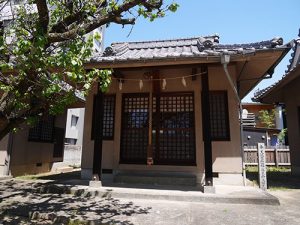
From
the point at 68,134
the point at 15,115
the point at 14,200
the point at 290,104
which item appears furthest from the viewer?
the point at 68,134

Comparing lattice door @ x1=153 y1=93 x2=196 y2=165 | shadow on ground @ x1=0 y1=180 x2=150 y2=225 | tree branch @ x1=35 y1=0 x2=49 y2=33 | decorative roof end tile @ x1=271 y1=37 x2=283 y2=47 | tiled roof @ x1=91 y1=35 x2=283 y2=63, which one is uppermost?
tiled roof @ x1=91 y1=35 x2=283 y2=63

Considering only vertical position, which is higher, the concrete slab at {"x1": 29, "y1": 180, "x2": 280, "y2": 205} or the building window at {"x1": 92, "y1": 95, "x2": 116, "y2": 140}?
the building window at {"x1": 92, "y1": 95, "x2": 116, "y2": 140}

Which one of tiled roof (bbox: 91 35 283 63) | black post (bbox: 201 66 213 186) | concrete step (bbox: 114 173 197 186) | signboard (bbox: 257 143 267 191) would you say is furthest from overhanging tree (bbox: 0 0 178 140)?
signboard (bbox: 257 143 267 191)

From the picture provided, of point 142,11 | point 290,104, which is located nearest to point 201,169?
point 142,11

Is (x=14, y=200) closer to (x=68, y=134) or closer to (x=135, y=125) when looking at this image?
(x=135, y=125)

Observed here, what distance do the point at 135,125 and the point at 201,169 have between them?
3.10m

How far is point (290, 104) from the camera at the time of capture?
1296cm

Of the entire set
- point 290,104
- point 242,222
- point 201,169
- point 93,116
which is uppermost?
point 290,104

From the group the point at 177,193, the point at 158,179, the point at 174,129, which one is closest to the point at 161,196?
the point at 177,193

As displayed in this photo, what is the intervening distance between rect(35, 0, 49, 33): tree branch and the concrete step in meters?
6.19

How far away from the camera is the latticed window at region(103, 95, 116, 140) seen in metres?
10.2

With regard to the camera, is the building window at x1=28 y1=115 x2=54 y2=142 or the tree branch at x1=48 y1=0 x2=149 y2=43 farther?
the building window at x1=28 y1=115 x2=54 y2=142

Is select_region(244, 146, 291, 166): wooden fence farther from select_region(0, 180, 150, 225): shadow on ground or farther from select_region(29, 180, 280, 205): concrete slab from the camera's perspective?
select_region(0, 180, 150, 225): shadow on ground

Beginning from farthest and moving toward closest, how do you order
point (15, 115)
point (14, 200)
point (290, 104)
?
point (290, 104), point (14, 200), point (15, 115)
